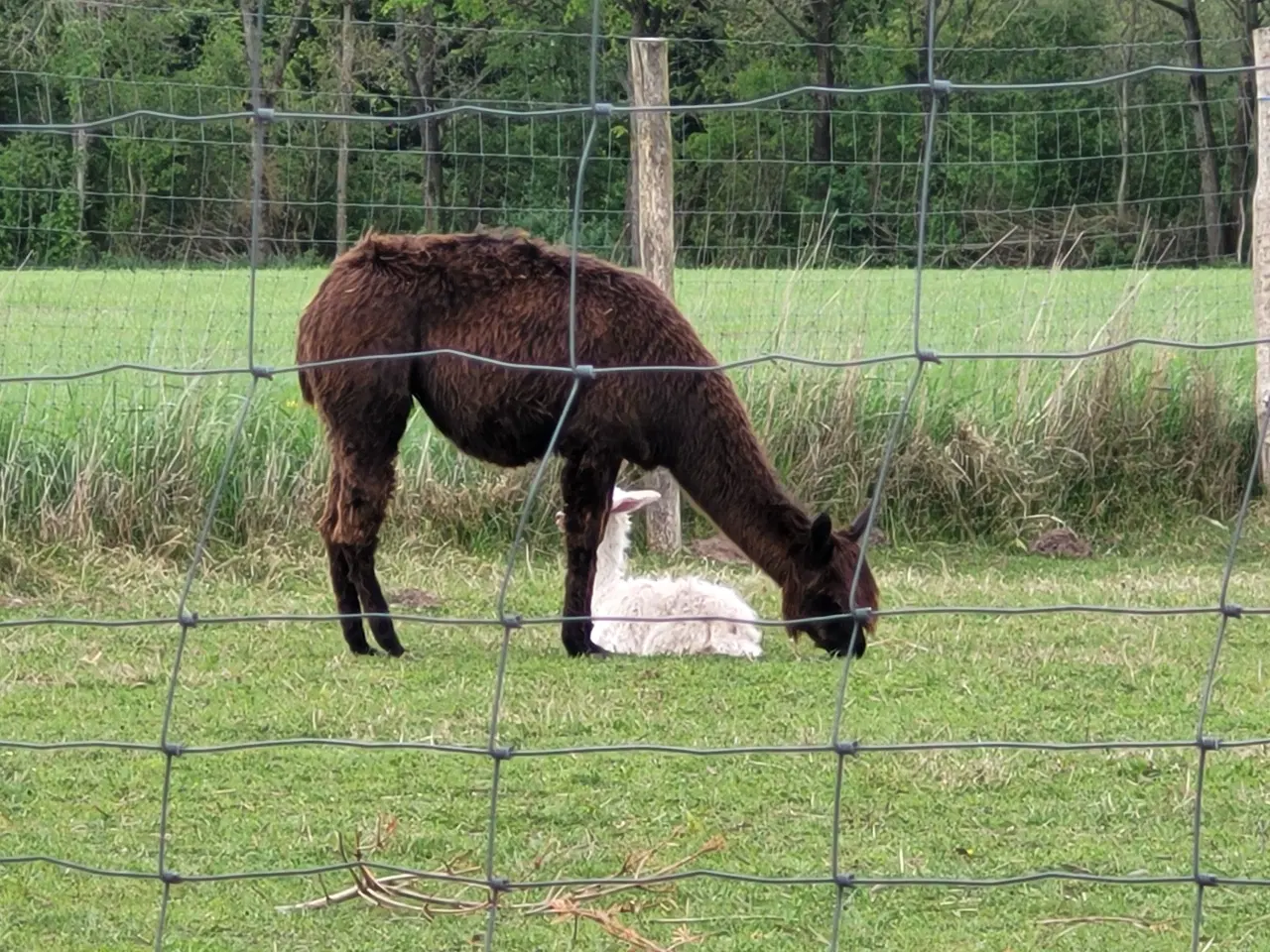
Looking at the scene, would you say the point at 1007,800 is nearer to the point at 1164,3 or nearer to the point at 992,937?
the point at 992,937

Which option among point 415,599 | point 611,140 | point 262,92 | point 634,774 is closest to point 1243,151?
point 611,140

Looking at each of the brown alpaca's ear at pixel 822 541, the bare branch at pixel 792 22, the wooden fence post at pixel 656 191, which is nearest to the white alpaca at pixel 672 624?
the brown alpaca's ear at pixel 822 541

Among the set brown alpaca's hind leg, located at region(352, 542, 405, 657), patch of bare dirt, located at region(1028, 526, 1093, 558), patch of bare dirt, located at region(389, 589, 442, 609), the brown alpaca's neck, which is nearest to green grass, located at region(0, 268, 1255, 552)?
patch of bare dirt, located at region(1028, 526, 1093, 558)

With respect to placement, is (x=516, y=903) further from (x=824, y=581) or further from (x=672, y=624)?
(x=824, y=581)

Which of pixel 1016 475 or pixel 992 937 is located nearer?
pixel 992 937

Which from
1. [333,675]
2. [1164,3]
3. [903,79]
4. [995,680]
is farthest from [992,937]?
[1164,3]

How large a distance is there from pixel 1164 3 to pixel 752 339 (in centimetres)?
2669

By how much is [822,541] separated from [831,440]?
2414mm

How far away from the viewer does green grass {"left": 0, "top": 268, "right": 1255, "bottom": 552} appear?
8336 mm

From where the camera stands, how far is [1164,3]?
34.7 metres

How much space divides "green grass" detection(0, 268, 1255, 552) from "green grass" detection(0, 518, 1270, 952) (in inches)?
19.1

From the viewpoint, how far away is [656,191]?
28.6 ft

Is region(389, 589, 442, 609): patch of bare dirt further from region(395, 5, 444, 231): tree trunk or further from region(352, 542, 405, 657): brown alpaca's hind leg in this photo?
region(395, 5, 444, 231): tree trunk

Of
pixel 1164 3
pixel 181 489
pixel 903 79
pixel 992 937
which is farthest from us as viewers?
pixel 1164 3
